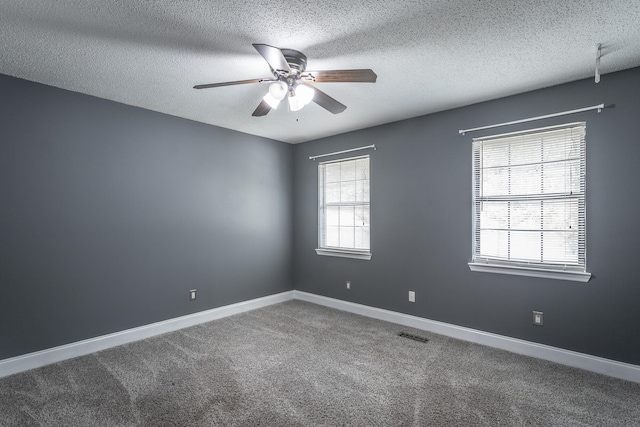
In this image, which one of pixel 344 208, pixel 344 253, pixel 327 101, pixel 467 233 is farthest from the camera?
pixel 344 208

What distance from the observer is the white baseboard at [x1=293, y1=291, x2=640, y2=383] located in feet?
8.61

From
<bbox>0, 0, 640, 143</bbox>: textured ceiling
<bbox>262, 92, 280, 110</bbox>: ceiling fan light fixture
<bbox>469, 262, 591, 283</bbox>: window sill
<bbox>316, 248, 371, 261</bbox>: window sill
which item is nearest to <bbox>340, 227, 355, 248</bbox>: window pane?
<bbox>316, 248, 371, 261</bbox>: window sill

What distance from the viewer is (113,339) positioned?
3273mm

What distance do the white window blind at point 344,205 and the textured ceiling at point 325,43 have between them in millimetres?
1420

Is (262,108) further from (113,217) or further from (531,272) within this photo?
(531,272)

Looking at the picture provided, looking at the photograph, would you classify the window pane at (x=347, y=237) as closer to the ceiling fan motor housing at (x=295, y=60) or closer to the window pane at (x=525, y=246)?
the window pane at (x=525, y=246)

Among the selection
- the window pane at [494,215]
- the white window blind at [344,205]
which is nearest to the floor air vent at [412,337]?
the white window blind at [344,205]

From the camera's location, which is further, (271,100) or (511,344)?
(511,344)

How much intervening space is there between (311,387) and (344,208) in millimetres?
2658

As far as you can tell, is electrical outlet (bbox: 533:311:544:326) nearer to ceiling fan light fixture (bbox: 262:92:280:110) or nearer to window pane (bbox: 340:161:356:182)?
window pane (bbox: 340:161:356:182)

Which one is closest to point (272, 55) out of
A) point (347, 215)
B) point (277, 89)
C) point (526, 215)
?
point (277, 89)

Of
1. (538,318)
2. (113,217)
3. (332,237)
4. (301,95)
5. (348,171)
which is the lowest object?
(538,318)

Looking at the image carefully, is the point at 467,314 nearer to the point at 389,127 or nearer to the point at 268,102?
the point at 389,127

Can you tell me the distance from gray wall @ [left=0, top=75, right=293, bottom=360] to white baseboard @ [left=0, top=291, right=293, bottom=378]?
0.07 meters
